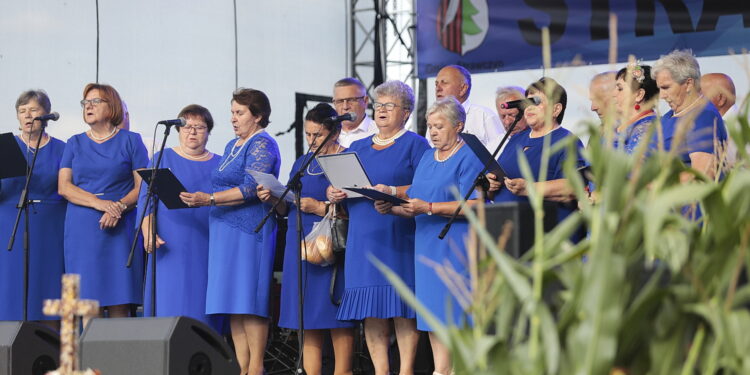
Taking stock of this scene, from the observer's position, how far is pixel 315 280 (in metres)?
4.96

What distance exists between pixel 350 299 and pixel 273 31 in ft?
12.5

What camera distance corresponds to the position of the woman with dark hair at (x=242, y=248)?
4.95 m

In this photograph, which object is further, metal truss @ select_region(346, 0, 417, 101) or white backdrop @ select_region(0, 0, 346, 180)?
metal truss @ select_region(346, 0, 417, 101)

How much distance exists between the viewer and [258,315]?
4984 millimetres

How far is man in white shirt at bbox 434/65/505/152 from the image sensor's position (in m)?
5.60

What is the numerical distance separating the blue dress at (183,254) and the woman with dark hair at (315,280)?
0.47 m

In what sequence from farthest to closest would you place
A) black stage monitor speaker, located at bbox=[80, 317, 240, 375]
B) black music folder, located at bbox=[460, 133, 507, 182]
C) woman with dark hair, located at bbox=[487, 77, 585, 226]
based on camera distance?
woman with dark hair, located at bbox=[487, 77, 585, 226]
black music folder, located at bbox=[460, 133, 507, 182]
black stage monitor speaker, located at bbox=[80, 317, 240, 375]

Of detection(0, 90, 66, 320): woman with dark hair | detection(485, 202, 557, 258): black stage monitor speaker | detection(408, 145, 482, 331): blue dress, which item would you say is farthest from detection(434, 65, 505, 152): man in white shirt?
detection(485, 202, 557, 258): black stage monitor speaker

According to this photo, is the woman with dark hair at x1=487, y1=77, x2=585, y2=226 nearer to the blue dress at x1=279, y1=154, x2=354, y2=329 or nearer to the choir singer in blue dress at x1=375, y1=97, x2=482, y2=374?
the choir singer in blue dress at x1=375, y1=97, x2=482, y2=374

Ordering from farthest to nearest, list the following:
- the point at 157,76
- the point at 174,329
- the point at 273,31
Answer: the point at 273,31, the point at 157,76, the point at 174,329

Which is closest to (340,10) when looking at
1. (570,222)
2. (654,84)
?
(654,84)

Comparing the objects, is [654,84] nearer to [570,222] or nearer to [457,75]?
[457,75]

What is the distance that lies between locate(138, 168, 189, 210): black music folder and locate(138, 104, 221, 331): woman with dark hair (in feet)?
0.72

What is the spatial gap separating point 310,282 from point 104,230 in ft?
3.80
